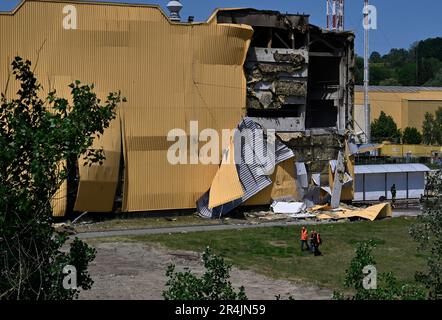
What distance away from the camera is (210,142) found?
43.8 m

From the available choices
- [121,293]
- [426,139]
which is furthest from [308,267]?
[426,139]

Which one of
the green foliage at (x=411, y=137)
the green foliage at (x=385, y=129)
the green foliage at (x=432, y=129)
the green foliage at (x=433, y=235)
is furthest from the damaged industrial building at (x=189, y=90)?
the green foliage at (x=411, y=137)

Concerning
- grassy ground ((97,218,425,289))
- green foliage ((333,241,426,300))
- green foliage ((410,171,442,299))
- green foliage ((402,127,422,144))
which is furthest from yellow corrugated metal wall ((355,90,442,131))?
green foliage ((333,241,426,300))

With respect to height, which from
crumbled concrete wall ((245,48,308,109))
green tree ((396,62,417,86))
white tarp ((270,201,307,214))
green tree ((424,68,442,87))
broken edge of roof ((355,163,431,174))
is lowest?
white tarp ((270,201,307,214))

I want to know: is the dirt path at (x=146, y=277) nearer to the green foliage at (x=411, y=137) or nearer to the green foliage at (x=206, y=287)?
the green foliage at (x=206, y=287)

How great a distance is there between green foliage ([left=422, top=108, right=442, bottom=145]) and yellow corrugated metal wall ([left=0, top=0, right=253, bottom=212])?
62.6 metres

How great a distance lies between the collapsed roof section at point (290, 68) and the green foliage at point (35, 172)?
35.8 metres

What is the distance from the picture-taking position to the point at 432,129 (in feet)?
331

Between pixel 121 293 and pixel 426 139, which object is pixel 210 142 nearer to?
pixel 121 293

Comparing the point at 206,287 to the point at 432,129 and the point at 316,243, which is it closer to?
the point at 316,243

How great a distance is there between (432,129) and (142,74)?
68775mm

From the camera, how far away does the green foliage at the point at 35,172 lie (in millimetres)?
9375

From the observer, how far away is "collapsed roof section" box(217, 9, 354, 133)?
4578cm

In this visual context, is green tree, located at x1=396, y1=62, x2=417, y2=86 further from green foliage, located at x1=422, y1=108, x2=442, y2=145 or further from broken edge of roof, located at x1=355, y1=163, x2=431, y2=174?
broken edge of roof, located at x1=355, y1=163, x2=431, y2=174
